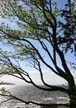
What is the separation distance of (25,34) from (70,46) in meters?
9.98

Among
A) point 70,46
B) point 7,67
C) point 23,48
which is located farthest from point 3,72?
point 70,46

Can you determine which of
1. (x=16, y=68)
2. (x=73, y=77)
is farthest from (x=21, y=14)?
(x=73, y=77)

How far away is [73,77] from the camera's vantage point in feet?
99.7

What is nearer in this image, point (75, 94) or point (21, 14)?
point (75, 94)

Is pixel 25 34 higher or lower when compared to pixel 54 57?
higher

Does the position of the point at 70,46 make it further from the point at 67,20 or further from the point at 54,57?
the point at 54,57

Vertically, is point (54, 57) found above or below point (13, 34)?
below

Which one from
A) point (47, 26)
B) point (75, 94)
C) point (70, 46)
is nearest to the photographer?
point (70, 46)

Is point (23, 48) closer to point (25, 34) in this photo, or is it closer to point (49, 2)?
point (25, 34)

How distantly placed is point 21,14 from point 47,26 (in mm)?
3032

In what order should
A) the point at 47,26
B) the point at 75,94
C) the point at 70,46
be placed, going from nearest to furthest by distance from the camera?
the point at 70,46 < the point at 75,94 < the point at 47,26

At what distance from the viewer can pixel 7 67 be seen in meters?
32.5

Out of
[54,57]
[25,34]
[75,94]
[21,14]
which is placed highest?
[21,14]

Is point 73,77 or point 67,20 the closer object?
point 67,20
